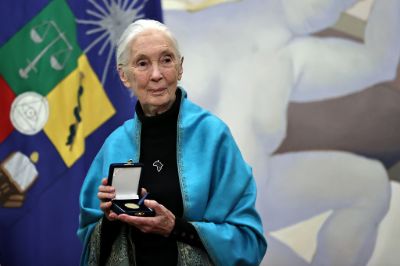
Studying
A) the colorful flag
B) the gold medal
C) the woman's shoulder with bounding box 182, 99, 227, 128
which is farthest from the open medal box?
the colorful flag

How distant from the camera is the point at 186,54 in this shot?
3580mm

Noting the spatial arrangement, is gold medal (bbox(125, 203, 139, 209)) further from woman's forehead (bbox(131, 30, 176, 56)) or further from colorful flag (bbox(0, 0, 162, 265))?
colorful flag (bbox(0, 0, 162, 265))

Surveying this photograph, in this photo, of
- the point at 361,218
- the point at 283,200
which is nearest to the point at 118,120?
the point at 283,200

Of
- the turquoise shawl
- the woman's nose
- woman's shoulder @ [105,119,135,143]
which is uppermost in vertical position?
the woman's nose

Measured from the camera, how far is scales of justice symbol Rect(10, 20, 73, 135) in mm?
3477

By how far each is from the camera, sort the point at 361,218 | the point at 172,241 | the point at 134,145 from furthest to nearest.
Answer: the point at 361,218 < the point at 134,145 < the point at 172,241

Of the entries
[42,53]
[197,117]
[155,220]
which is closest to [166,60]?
[197,117]

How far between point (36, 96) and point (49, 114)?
0.36 ft

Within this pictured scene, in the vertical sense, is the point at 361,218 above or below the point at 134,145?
below

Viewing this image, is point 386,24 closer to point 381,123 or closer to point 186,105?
point 381,123

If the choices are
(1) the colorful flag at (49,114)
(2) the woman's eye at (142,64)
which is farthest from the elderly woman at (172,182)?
(1) the colorful flag at (49,114)

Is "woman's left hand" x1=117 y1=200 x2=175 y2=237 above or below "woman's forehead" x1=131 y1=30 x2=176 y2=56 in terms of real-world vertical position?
below

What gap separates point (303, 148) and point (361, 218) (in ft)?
1.46

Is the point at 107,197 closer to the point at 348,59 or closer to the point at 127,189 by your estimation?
the point at 127,189
